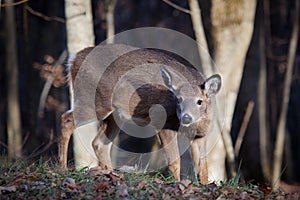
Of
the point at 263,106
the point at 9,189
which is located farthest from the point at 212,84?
the point at 263,106

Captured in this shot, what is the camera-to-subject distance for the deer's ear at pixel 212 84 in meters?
8.39

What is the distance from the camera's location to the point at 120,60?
29.9 feet

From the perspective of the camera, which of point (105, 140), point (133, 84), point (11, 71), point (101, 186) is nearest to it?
point (101, 186)

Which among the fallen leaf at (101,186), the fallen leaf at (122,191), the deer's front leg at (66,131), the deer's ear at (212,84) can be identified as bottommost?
the fallen leaf at (122,191)

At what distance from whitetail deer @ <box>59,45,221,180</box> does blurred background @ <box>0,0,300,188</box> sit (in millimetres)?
1205

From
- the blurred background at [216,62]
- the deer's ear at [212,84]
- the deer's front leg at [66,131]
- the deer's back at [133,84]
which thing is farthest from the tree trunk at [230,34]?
the deer's front leg at [66,131]

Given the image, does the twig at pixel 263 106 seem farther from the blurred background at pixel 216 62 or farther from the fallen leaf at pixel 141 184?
the fallen leaf at pixel 141 184

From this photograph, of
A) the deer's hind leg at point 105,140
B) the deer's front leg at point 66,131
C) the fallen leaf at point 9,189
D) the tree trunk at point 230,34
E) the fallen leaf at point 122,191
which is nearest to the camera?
the fallen leaf at point 9,189

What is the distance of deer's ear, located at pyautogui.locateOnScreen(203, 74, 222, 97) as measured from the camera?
8.39 metres

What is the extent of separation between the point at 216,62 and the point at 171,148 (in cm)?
229

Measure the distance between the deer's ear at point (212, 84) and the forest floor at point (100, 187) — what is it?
169 cm

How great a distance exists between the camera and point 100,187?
624cm

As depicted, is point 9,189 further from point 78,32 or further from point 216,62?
point 216,62

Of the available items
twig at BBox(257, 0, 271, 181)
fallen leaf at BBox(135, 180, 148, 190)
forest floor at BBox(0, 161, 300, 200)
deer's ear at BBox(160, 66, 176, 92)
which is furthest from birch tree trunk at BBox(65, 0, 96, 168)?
twig at BBox(257, 0, 271, 181)
